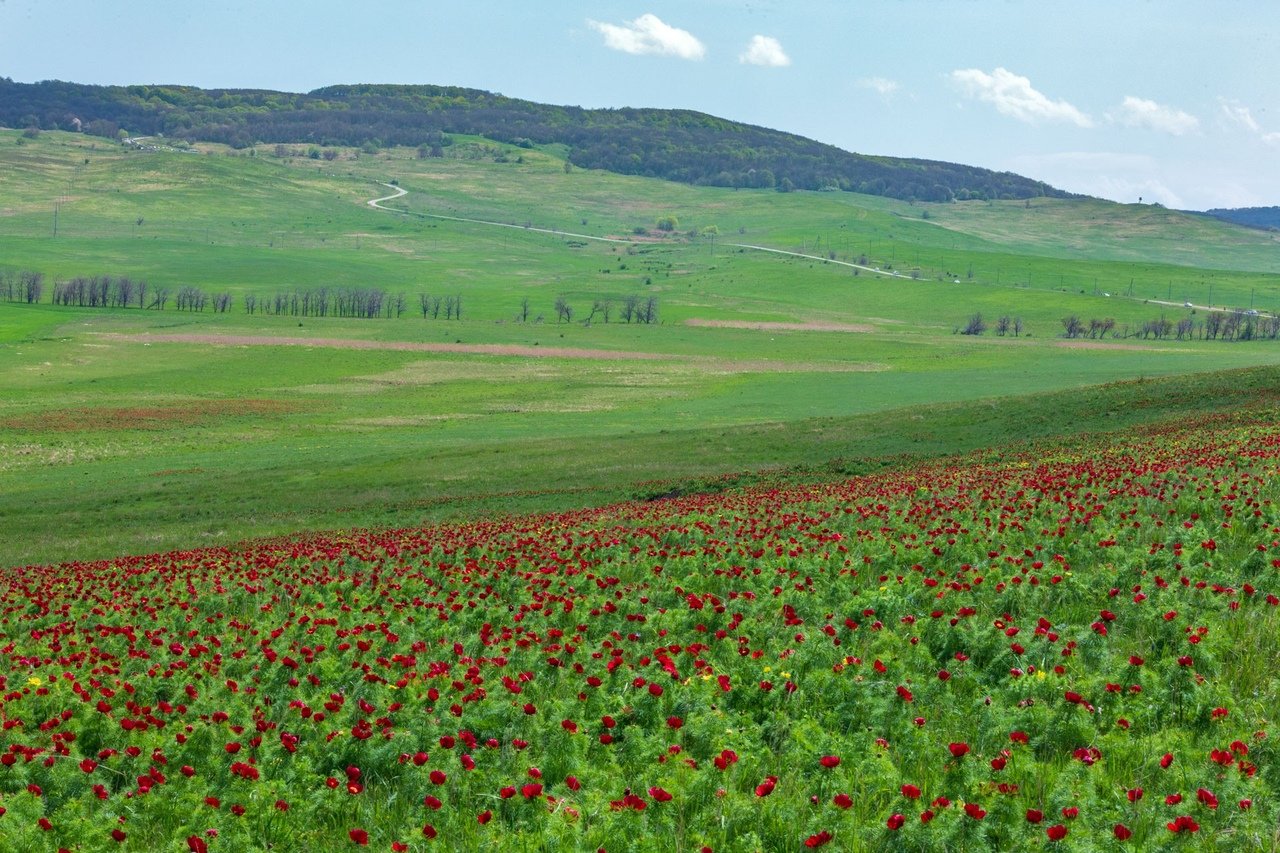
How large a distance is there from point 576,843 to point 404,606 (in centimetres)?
850

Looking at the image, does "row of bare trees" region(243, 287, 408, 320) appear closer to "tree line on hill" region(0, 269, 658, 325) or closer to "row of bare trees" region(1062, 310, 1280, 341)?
"tree line on hill" region(0, 269, 658, 325)

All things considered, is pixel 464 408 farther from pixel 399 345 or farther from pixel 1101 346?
pixel 1101 346

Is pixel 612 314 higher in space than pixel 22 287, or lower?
higher

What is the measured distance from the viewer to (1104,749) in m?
8.52

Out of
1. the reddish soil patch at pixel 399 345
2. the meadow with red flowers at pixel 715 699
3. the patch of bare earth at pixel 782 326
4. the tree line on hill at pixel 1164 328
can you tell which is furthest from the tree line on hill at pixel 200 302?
the meadow with red flowers at pixel 715 699

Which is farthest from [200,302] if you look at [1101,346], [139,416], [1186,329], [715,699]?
[715,699]

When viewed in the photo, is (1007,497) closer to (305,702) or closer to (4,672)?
(305,702)

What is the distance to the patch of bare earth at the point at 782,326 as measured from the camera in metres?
178

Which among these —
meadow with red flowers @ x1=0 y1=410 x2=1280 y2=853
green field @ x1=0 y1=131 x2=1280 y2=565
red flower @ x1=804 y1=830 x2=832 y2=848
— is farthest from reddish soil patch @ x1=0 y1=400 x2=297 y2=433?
red flower @ x1=804 y1=830 x2=832 y2=848

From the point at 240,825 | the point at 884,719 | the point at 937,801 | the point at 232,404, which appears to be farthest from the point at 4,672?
the point at 232,404

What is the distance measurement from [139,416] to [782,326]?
391 ft

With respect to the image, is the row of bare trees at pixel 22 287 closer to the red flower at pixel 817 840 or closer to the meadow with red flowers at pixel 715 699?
the meadow with red flowers at pixel 715 699

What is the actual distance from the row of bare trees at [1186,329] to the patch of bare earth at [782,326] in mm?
34388

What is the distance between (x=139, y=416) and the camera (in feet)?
260
